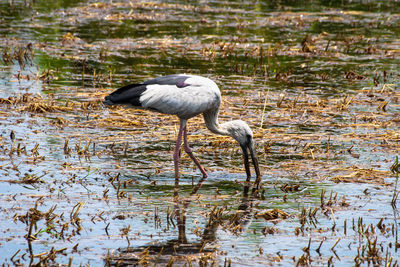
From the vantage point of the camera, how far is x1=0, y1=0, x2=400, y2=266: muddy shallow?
5.93 meters

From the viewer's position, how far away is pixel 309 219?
21.7ft

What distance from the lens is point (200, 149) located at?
9.07 metres

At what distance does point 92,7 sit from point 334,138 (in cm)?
1284

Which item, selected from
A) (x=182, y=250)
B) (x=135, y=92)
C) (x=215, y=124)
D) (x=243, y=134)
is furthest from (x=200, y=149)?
(x=182, y=250)

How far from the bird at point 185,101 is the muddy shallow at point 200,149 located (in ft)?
1.06

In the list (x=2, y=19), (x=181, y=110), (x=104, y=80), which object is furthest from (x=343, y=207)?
(x=2, y=19)

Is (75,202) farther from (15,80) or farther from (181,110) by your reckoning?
(15,80)

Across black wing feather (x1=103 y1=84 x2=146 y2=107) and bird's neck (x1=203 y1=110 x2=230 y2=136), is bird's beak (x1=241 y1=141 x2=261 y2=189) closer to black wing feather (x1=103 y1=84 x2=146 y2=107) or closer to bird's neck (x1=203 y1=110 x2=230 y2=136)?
bird's neck (x1=203 y1=110 x2=230 y2=136)

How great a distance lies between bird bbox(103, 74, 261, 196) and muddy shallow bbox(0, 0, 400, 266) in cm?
32

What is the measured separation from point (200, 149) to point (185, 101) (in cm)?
117

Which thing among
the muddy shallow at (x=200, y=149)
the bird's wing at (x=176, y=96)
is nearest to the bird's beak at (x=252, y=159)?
the muddy shallow at (x=200, y=149)

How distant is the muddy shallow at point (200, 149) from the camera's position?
233 inches

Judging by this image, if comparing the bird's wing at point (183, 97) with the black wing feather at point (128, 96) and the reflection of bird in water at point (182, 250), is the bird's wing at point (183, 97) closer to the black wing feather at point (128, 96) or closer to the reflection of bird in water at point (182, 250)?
the black wing feather at point (128, 96)

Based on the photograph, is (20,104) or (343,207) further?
(20,104)
